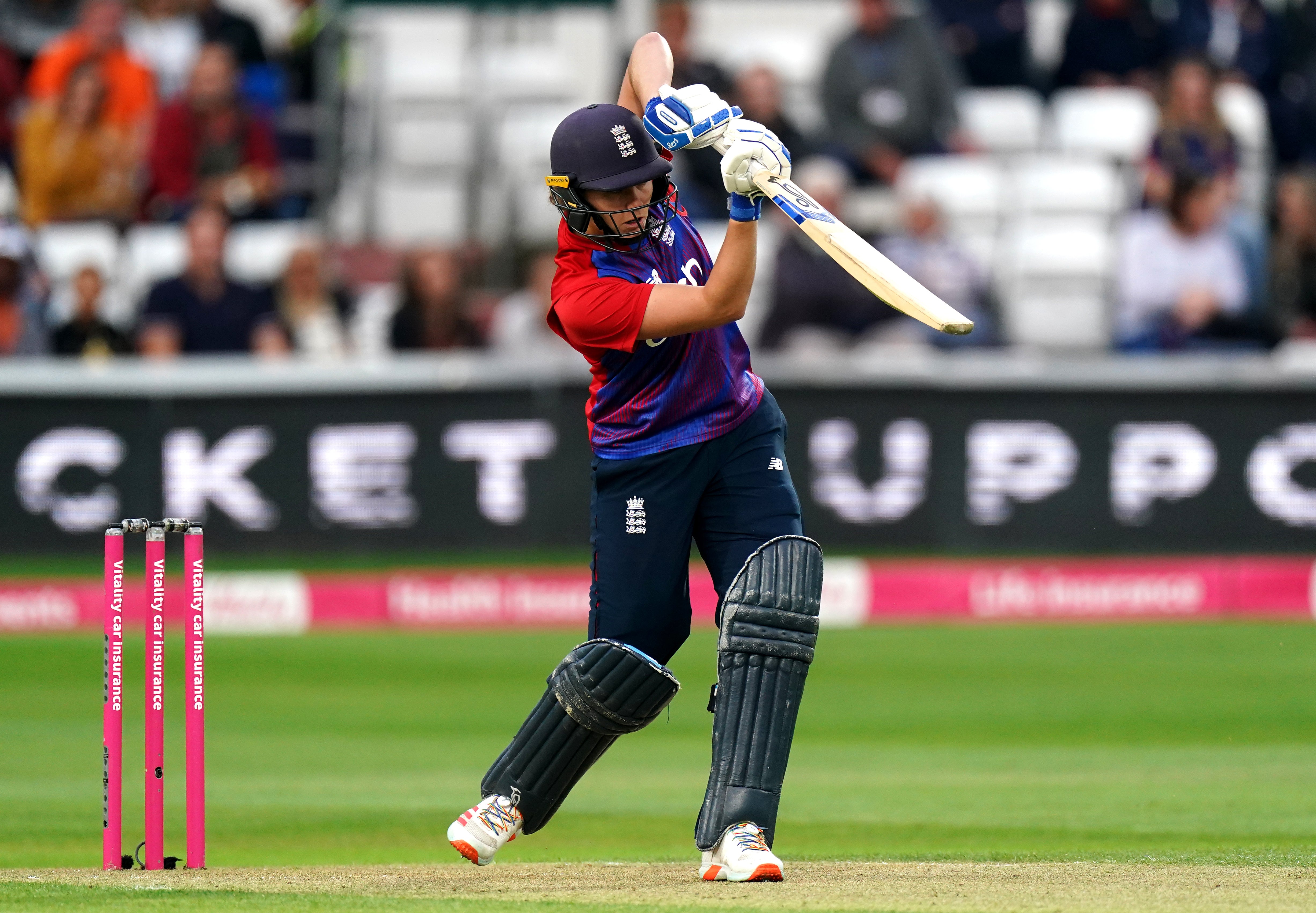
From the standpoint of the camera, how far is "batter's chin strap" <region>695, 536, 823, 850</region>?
478 cm

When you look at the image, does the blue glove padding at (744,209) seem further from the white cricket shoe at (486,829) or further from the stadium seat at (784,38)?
the stadium seat at (784,38)

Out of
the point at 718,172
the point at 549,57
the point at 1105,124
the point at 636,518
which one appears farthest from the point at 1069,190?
the point at 636,518

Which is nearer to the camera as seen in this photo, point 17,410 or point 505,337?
point 17,410

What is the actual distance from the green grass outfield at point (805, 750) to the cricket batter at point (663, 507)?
2.67ft

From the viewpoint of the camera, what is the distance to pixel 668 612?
16.2 ft

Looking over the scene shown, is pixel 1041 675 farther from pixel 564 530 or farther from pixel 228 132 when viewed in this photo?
pixel 228 132

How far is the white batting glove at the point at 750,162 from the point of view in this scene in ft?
15.1

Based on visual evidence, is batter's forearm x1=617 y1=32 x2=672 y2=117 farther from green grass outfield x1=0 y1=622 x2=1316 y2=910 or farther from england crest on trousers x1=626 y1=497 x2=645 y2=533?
green grass outfield x1=0 y1=622 x2=1316 y2=910

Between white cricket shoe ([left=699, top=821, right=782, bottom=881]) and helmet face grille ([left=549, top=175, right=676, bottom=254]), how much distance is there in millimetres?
1408

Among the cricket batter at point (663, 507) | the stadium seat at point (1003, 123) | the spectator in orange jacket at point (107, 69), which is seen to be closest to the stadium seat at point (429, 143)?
the spectator in orange jacket at point (107, 69)

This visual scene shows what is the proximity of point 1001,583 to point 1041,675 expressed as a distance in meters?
1.62

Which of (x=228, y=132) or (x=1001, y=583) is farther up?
(x=228, y=132)

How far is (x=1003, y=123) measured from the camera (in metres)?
14.1

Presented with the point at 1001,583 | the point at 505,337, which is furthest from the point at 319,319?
the point at 1001,583
